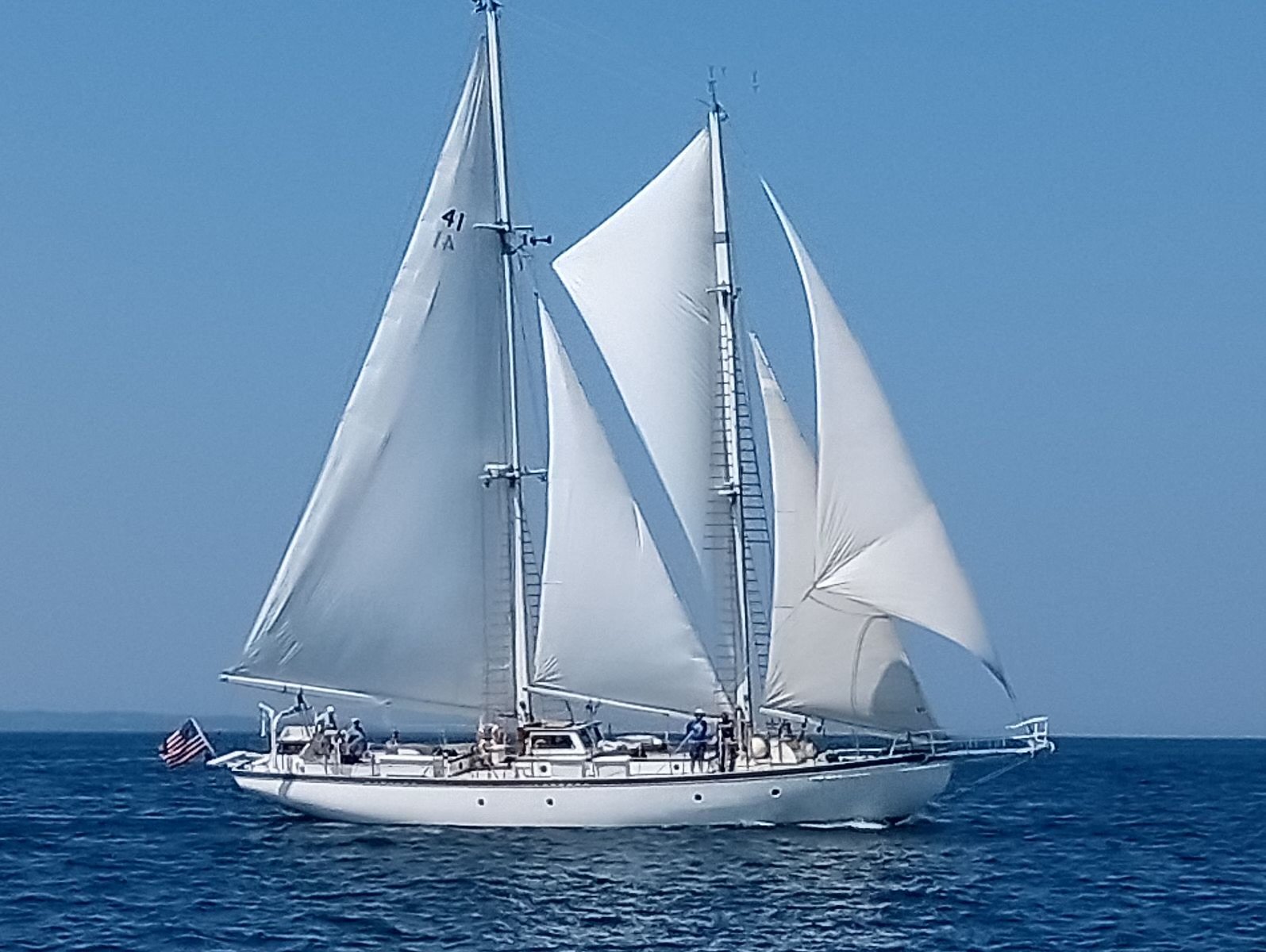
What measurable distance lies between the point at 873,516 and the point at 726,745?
6543 millimetres

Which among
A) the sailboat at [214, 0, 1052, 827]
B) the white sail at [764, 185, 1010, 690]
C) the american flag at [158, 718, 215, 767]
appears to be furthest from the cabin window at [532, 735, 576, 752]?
the american flag at [158, 718, 215, 767]

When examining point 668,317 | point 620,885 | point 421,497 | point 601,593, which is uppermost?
point 668,317

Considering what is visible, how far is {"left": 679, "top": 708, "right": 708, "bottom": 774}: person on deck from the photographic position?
4622cm

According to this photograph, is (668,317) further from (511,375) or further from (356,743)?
(356,743)

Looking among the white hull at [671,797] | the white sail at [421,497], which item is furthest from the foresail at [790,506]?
the white sail at [421,497]

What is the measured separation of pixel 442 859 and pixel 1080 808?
30.5 m

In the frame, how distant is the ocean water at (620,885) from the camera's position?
1379 inches

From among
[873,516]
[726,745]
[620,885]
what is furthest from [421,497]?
[620,885]

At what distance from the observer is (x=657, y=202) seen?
48.4 meters

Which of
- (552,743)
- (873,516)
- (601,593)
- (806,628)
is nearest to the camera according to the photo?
(873,516)

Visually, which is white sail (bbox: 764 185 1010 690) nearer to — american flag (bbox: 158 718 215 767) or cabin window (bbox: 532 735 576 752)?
cabin window (bbox: 532 735 576 752)

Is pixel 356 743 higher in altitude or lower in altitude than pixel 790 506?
lower

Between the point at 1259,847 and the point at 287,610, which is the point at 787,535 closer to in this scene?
the point at 287,610

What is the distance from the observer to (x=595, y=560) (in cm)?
4759
